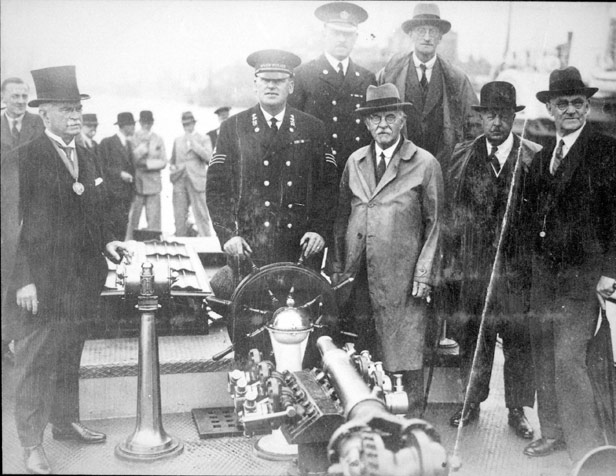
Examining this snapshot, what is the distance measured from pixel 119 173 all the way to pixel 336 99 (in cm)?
342

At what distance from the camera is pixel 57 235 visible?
3.22 metres

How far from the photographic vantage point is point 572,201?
10.8ft

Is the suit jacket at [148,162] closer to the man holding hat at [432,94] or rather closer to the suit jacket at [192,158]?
the suit jacket at [192,158]

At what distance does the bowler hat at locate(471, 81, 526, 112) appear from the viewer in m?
3.60

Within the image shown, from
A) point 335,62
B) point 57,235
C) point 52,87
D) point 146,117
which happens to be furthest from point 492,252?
point 146,117

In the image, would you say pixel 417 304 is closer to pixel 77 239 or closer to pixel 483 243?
pixel 483 243

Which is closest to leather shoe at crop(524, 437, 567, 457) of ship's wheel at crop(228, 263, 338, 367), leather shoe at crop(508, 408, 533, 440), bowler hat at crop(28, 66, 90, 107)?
leather shoe at crop(508, 408, 533, 440)

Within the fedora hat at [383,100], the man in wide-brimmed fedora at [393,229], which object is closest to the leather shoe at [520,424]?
the man in wide-brimmed fedora at [393,229]

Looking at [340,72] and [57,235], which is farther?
[340,72]

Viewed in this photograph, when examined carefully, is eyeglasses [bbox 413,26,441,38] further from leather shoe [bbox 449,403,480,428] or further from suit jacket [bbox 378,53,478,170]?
leather shoe [bbox 449,403,480,428]

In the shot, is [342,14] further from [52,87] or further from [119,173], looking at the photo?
[119,173]

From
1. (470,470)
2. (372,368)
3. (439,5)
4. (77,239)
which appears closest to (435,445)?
(372,368)

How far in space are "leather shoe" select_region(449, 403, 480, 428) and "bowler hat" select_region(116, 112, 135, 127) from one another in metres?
2.68

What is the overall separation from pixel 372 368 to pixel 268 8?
183 cm
